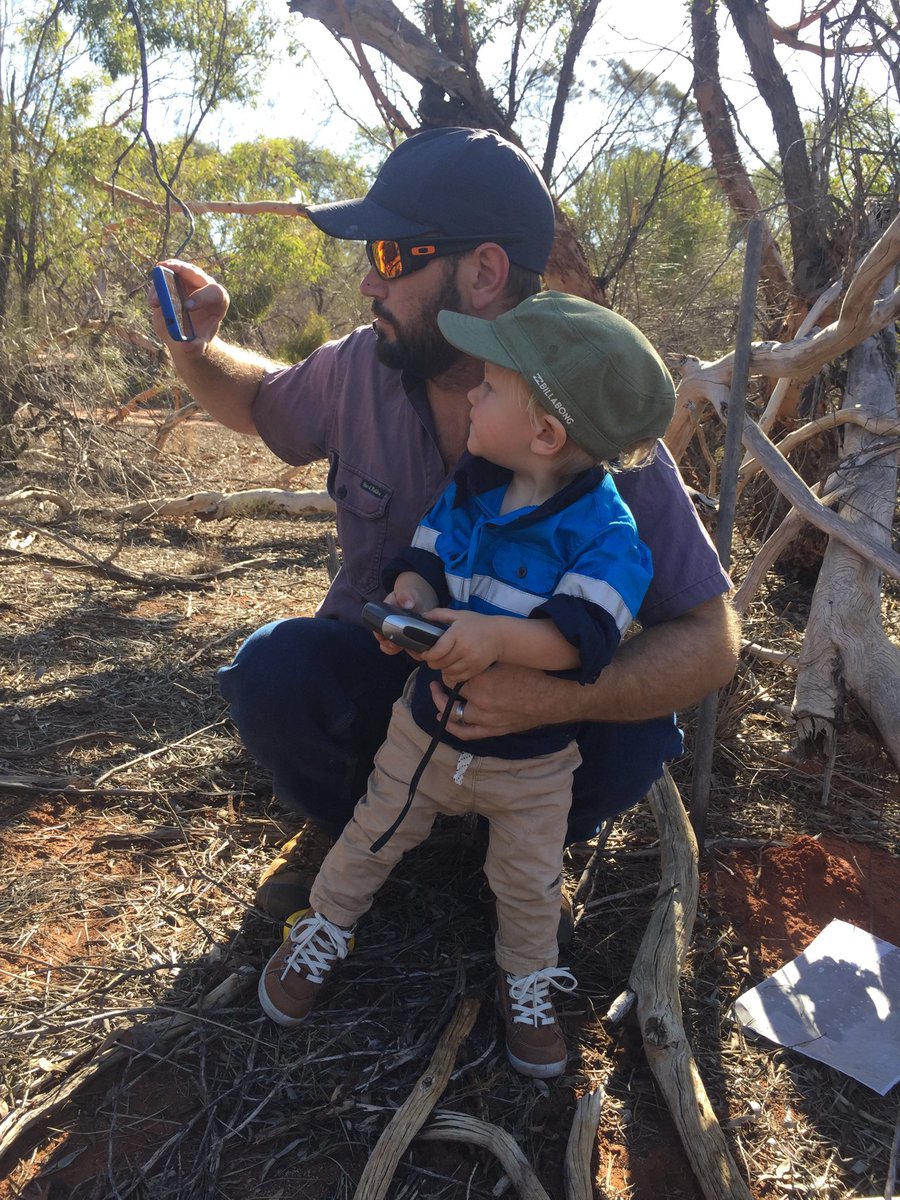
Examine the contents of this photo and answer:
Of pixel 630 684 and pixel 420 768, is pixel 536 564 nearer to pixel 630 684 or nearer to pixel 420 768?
pixel 630 684

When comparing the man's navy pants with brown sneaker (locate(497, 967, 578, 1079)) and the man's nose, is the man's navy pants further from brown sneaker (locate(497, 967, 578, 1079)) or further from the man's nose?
the man's nose

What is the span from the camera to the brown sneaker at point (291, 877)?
213cm

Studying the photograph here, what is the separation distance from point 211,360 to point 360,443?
1.45ft

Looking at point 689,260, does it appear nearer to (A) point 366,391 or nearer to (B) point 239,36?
(A) point 366,391

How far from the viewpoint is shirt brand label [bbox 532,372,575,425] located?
1.62 m

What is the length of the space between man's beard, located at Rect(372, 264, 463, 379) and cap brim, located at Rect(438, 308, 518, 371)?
34cm

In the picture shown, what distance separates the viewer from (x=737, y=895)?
2398mm

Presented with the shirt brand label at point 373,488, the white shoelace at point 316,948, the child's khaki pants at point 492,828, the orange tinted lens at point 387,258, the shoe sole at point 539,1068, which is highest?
the orange tinted lens at point 387,258

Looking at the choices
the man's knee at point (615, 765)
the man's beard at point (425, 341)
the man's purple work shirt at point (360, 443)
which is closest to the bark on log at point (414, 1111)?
the man's knee at point (615, 765)

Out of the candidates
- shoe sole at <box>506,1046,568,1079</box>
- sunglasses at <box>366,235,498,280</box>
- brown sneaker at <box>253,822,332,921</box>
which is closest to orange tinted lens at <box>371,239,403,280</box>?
sunglasses at <box>366,235,498,280</box>

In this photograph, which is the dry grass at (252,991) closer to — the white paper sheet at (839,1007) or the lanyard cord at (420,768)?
the white paper sheet at (839,1007)

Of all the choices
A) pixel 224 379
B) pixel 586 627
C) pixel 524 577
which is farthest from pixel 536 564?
pixel 224 379

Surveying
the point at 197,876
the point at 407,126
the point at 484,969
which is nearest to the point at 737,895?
the point at 484,969

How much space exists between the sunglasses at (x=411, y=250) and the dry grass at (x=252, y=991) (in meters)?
1.37
